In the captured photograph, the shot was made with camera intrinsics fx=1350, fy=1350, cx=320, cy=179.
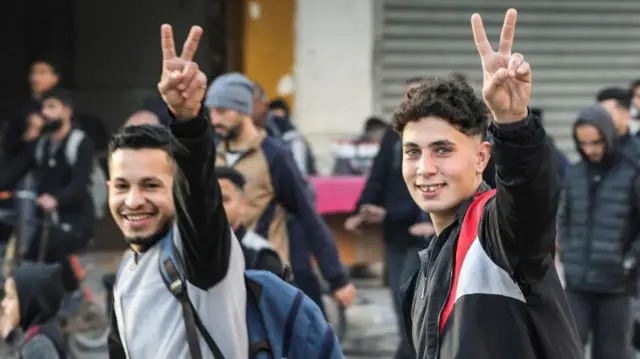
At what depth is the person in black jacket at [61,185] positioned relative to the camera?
30.5 ft

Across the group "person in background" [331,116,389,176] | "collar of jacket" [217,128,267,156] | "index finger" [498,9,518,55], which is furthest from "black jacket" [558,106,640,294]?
"person in background" [331,116,389,176]

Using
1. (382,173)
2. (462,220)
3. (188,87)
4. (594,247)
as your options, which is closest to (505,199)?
(462,220)

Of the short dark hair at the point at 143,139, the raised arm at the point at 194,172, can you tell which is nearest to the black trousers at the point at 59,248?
the short dark hair at the point at 143,139

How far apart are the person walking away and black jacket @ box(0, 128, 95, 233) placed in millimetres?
3594

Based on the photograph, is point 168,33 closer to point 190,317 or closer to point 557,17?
point 190,317

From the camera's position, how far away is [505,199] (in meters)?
2.94

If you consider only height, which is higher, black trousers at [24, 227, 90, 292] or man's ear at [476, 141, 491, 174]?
man's ear at [476, 141, 491, 174]

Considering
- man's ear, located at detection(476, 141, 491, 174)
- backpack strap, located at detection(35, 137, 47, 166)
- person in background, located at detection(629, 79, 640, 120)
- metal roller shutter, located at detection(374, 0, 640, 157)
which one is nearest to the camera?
man's ear, located at detection(476, 141, 491, 174)

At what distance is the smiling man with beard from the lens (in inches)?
130

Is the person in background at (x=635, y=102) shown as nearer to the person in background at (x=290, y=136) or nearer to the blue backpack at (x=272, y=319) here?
the person in background at (x=290, y=136)

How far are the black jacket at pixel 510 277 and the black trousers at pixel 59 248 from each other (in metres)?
6.49

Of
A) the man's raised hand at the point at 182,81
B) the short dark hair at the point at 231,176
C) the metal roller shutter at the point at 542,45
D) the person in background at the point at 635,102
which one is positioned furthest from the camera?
the metal roller shutter at the point at 542,45

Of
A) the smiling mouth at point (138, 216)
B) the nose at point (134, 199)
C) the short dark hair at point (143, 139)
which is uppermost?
the short dark hair at point (143, 139)

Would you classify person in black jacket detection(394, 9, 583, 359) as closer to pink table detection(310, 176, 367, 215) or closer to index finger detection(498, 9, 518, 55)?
index finger detection(498, 9, 518, 55)
